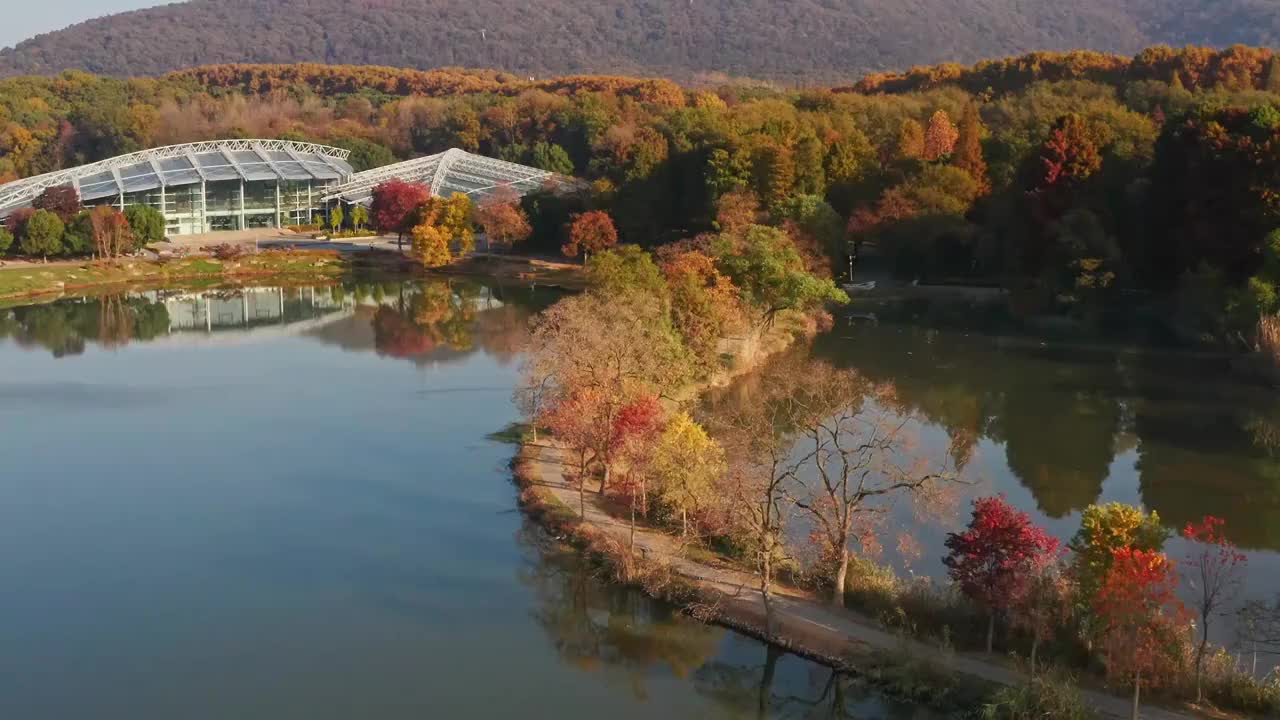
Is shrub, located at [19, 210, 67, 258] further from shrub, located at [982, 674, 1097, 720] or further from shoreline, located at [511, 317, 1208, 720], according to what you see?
shrub, located at [982, 674, 1097, 720]

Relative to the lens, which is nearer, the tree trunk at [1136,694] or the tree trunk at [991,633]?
the tree trunk at [1136,694]

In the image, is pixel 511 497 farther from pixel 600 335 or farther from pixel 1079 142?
pixel 1079 142

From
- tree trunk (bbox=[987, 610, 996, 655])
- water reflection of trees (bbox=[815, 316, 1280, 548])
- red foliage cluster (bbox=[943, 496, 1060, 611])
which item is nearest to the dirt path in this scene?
tree trunk (bbox=[987, 610, 996, 655])

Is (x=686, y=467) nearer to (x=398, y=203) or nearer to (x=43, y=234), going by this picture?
(x=398, y=203)

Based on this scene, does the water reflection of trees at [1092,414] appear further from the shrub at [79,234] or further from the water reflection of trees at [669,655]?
the shrub at [79,234]

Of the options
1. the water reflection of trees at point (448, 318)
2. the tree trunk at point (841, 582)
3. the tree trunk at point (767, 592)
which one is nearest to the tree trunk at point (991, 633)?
the tree trunk at point (841, 582)
